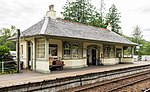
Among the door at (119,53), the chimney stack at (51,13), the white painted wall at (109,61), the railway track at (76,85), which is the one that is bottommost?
the railway track at (76,85)

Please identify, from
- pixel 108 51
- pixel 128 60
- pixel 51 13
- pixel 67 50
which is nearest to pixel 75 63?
pixel 67 50

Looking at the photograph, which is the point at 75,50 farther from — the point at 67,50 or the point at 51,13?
the point at 51,13

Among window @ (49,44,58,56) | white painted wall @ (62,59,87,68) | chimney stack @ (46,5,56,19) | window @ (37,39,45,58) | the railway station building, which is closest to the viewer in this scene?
the railway station building

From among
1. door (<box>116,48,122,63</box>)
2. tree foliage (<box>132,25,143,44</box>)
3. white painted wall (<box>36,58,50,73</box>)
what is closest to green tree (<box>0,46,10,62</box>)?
white painted wall (<box>36,58,50,73</box>)

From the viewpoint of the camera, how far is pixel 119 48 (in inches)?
995

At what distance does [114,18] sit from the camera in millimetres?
49094

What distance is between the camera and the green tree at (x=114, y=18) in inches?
1898

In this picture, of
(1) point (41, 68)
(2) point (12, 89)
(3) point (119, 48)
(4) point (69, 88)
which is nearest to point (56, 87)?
(4) point (69, 88)

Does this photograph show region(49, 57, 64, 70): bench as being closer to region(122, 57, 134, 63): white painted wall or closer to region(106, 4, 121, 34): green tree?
region(122, 57, 134, 63): white painted wall

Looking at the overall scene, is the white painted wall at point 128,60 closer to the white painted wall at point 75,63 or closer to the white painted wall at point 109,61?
the white painted wall at point 109,61

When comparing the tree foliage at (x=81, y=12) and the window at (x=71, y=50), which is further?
the tree foliage at (x=81, y=12)

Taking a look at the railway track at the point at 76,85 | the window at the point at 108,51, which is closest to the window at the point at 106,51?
the window at the point at 108,51

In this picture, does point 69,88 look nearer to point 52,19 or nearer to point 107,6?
point 52,19

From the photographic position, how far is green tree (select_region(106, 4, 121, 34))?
158ft
